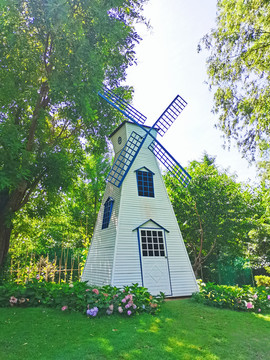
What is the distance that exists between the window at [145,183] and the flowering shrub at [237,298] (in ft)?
14.1

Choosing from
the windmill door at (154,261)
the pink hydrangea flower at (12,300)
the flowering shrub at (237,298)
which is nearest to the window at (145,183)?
the windmill door at (154,261)

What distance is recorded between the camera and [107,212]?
34.8ft

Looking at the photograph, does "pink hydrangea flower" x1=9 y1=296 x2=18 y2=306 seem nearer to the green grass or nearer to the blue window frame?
the green grass

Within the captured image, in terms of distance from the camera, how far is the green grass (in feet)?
14.0

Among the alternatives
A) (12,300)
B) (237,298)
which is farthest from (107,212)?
(237,298)

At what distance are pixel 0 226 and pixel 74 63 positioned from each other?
6558 mm

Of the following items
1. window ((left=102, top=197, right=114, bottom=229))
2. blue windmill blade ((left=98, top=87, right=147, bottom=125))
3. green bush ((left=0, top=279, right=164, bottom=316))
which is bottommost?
green bush ((left=0, top=279, right=164, bottom=316))

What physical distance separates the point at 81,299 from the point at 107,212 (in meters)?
4.39

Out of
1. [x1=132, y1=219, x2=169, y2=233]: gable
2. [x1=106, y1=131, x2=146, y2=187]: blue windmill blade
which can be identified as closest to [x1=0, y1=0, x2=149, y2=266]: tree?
[x1=106, y1=131, x2=146, y2=187]: blue windmill blade

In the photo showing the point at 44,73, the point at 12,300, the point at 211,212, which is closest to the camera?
the point at 12,300

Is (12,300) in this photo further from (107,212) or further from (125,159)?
(125,159)

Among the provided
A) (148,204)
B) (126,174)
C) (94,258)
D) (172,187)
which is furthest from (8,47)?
(172,187)

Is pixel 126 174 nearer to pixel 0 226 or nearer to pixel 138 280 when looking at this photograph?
pixel 138 280

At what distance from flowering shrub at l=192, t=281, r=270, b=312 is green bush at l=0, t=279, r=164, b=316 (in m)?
2.06
